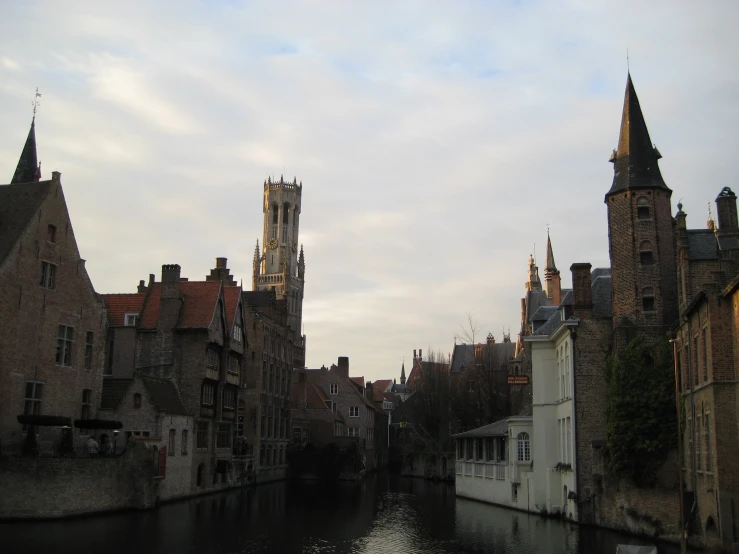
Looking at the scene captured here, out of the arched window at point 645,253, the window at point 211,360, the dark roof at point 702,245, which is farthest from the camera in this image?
the window at point 211,360

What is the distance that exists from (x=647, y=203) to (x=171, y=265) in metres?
29.3

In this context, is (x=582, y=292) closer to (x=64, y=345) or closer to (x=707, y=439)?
(x=707, y=439)

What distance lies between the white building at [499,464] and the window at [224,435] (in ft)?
54.6

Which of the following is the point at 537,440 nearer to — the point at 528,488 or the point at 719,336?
the point at 528,488

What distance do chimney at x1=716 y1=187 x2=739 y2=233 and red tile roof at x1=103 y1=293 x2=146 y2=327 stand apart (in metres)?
34.9

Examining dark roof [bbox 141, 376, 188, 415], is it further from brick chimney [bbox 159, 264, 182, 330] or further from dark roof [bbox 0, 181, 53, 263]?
dark roof [bbox 0, 181, 53, 263]

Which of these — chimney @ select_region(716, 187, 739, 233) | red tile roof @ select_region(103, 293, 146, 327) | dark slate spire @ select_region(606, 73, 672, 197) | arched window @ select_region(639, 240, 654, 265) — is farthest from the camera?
red tile roof @ select_region(103, 293, 146, 327)

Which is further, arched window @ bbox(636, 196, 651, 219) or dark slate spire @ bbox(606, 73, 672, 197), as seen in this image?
dark slate spire @ bbox(606, 73, 672, 197)

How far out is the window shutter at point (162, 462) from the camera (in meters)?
39.0

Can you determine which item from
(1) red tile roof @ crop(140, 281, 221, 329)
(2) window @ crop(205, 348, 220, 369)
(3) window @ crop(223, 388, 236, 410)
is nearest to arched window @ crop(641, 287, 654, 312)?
(1) red tile roof @ crop(140, 281, 221, 329)

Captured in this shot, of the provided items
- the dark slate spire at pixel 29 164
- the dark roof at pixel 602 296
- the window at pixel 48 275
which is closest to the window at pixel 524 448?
the dark roof at pixel 602 296

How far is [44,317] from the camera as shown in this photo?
37.1 metres

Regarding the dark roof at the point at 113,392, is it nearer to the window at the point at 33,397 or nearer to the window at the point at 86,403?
the window at the point at 86,403

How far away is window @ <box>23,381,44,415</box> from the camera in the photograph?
35.7 metres
